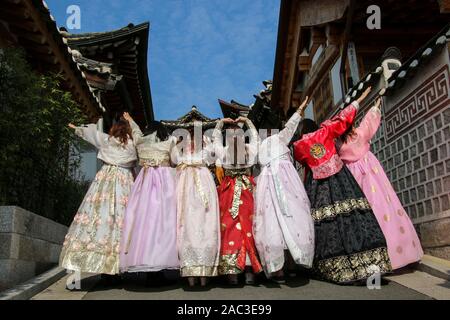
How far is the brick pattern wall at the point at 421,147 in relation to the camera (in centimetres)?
536

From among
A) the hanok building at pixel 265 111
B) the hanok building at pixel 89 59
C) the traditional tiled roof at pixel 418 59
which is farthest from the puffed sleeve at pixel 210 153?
the hanok building at pixel 265 111

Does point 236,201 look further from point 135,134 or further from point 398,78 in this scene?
point 398,78

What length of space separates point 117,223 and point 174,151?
3.79ft

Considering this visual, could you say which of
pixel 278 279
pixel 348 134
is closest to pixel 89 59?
pixel 348 134

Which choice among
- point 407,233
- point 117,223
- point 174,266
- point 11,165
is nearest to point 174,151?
point 117,223

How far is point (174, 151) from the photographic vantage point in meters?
5.31

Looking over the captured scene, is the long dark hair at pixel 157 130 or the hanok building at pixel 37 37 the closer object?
the long dark hair at pixel 157 130

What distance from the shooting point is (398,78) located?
20.7 feet

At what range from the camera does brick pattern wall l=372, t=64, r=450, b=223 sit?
536cm

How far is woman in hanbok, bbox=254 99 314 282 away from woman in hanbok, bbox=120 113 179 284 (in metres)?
1.02

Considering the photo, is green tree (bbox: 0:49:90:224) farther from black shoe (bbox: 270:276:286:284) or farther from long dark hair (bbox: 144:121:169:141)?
black shoe (bbox: 270:276:286:284)

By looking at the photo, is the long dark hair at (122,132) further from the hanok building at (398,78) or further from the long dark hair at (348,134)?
the hanok building at (398,78)

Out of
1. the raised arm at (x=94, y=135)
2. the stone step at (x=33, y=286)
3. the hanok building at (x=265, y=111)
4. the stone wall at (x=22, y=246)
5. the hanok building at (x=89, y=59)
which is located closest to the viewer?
the stone step at (x=33, y=286)

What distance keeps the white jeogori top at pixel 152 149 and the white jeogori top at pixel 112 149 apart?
0.09 metres
